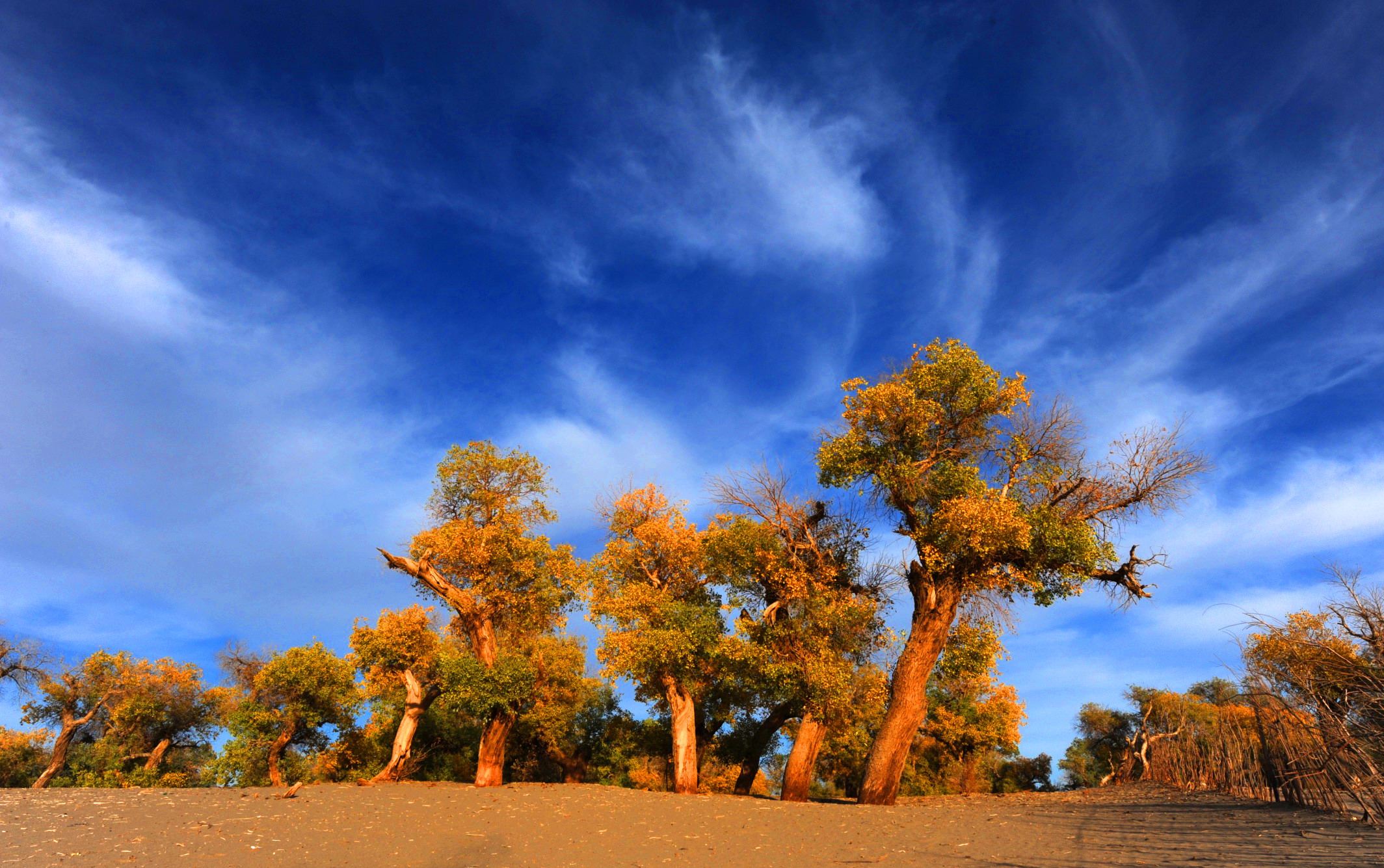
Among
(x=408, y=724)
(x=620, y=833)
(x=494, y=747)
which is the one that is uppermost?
(x=408, y=724)

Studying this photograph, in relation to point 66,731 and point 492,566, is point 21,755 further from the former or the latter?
point 492,566

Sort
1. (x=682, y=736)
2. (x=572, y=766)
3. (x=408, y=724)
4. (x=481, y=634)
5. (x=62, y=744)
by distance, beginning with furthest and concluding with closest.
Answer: (x=62, y=744), (x=572, y=766), (x=408, y=724), (x=481, y=634), (x=682, y=736)

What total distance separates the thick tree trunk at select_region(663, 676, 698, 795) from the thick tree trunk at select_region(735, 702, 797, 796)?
3474 mm

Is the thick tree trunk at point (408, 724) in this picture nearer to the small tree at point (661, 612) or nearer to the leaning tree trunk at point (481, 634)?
the leaning tree trunk at point (481, 634)

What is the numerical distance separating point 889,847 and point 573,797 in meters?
8.26

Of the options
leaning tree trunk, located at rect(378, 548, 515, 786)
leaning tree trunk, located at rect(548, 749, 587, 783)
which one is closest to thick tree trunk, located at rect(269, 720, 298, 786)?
leaning tree trunk, located at rect(548, 749, 587, 783)

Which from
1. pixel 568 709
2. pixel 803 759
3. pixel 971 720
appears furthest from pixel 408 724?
pixel 971 720

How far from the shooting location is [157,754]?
3294 centimetres

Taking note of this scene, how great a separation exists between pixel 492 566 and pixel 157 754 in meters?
25.3

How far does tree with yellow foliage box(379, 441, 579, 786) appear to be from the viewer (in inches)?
790

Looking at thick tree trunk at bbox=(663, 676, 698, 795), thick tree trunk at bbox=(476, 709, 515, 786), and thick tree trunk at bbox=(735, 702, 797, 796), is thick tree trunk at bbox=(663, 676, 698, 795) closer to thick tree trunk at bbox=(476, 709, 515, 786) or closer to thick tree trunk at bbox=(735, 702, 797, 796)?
thick tree trunk at bbox=(735, 702, 797, 796)

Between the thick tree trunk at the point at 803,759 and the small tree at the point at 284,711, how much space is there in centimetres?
1722

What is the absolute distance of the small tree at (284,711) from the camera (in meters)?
26.2

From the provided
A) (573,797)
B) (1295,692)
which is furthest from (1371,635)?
(573,797)
